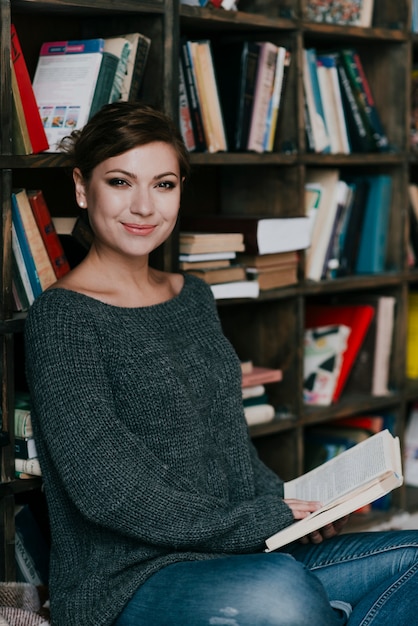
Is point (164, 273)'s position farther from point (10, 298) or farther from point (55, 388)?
point (55, 388)

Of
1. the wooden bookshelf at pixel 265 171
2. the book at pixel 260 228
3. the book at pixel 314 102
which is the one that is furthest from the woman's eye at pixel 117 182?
the book at pixel 314 102

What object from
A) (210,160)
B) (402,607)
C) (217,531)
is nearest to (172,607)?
(217,531)

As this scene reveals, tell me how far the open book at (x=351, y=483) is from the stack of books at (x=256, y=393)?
639mm

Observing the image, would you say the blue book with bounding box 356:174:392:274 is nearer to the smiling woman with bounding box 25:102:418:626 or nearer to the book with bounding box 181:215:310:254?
the book with bounding box 181:215:310:254

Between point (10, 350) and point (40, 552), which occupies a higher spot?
point (10, 350)

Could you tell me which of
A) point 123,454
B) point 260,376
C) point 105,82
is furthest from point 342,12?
point 123,454

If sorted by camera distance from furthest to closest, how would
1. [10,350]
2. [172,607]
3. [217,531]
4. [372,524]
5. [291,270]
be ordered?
[372,524], [291,270], [10,350], [217,531], [172,607]

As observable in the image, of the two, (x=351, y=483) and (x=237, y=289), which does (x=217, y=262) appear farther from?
(x=351, y=483)

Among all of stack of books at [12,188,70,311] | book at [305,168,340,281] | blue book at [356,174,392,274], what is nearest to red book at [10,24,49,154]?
stack of books at [12,188,70,311]

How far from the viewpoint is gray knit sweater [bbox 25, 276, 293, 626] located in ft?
5.46

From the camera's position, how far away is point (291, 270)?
8.51 ft

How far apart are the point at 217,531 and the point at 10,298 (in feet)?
2.06

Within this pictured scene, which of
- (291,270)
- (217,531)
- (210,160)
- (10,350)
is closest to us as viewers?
(217,531)

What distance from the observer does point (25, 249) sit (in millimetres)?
1994
